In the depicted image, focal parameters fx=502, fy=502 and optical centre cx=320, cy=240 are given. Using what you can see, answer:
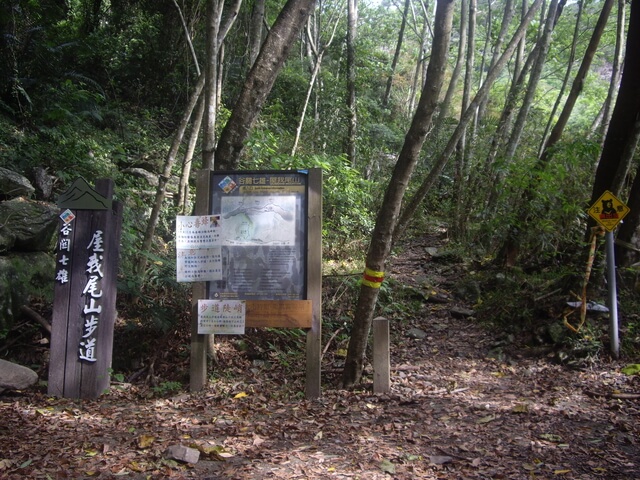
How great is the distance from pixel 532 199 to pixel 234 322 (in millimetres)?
5880

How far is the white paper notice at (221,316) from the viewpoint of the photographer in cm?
489

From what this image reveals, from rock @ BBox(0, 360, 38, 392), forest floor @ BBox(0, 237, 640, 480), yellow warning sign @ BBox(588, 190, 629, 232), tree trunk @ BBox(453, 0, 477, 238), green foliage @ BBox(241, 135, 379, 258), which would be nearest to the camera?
forest floor @ BBox(0, 237, 640, 480)

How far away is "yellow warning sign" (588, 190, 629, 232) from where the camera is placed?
5911 millimetres

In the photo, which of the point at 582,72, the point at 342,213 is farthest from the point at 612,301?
the point at 582,72

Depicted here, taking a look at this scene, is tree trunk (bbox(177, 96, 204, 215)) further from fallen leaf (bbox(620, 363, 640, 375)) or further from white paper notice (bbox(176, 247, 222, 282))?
fallen leaf (bbox(620, 363, 640, 375))

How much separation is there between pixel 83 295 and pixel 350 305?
13.4 ft

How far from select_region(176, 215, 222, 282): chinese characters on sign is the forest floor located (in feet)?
3.94

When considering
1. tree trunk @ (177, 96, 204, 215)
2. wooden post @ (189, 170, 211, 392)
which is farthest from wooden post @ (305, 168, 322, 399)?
tree trunk @ (177, 96, 204, 215)

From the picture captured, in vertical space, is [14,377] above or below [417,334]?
below

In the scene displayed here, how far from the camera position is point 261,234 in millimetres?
4953

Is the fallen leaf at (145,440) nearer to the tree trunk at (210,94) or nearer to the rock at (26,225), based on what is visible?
the tree trunk at (210,94)

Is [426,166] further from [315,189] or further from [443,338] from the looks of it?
[315,189]

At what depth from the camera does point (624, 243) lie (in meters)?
6.71

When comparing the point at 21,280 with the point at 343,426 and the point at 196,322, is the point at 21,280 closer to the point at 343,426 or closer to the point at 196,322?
the point at 196,322
